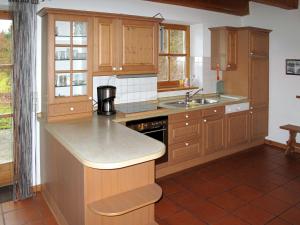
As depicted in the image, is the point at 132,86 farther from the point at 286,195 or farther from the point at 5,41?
the point at 286,195

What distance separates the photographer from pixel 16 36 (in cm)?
297

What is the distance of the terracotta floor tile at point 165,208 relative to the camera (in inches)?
115

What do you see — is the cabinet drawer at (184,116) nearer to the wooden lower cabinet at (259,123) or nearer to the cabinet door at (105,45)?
the cabinet door at (105,45)

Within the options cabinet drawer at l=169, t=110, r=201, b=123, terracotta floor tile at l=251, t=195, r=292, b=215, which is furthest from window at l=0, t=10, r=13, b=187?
terracotta floor tile at l=251, t=195, r=292, b=215

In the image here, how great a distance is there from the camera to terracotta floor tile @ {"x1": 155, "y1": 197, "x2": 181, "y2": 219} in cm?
292

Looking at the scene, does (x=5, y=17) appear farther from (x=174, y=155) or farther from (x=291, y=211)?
(x=291, y=211)

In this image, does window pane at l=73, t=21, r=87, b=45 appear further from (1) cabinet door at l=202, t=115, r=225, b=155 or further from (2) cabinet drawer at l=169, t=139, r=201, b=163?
(1) cabinet door at l=202, t=115, r=225, b=155

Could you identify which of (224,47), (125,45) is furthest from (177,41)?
(125,45)

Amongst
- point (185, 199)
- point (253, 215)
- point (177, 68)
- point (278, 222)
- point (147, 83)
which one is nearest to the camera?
point (278, 222)

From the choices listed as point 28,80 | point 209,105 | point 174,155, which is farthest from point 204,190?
point 28,80

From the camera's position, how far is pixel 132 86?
403cm

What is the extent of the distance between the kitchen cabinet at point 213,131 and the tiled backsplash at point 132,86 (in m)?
0.82

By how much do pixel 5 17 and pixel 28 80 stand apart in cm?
77

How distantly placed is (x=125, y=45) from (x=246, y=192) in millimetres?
2194
